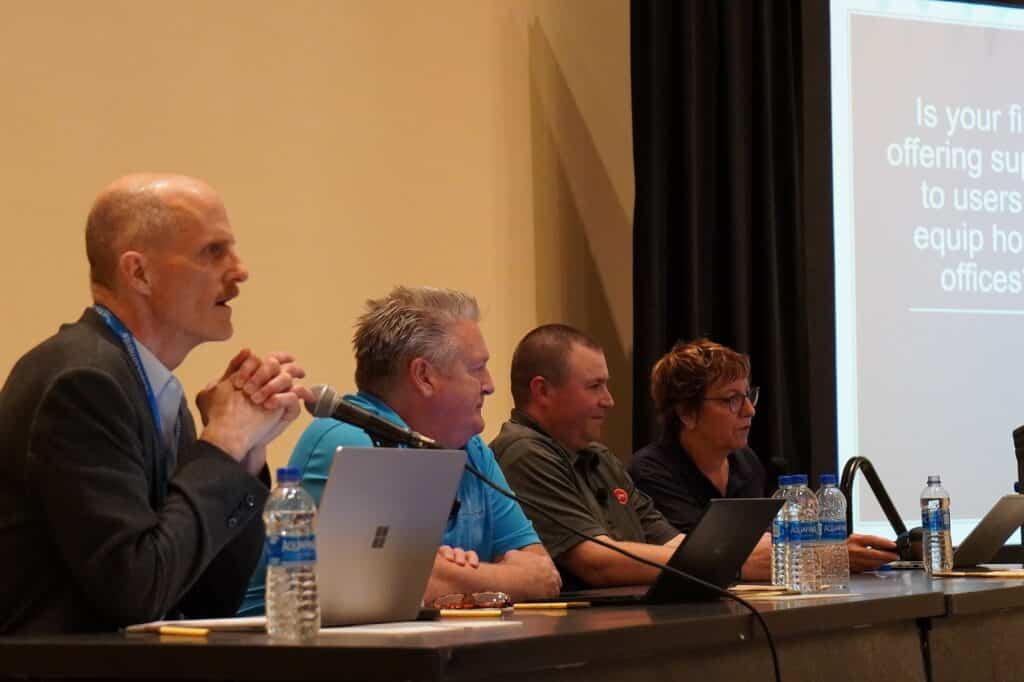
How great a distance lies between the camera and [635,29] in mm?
4602

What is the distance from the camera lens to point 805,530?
8.59 ft

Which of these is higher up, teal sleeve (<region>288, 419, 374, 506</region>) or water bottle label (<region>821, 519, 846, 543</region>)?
teal sleeve (<region>288, 419, 374, 506</region>)

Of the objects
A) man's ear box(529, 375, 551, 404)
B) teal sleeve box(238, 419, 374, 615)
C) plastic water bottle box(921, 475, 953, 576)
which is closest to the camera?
teal sleeve box(238, 419, 374, 615)

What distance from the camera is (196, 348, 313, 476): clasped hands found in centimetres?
203

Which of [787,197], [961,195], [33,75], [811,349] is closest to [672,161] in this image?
[787,197]

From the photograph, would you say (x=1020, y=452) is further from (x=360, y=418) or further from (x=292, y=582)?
(x=292, y=582)

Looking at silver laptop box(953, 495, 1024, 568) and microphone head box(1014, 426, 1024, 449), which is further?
microphone head box(1014, 426, 1024, 449)

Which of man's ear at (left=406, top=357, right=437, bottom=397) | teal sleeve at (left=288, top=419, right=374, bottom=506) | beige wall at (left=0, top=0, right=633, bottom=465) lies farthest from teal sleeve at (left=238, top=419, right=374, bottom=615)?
beige wall at (left=0, top=0, right=633, bottom=465)

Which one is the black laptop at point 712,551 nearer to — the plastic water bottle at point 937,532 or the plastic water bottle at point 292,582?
the plastic water bottle at point 292,582

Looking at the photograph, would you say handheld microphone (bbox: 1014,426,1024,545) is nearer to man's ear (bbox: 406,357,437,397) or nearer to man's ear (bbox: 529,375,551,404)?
man's ear (bbox: 529,375,551,404)

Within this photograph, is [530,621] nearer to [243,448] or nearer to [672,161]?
[243,448]

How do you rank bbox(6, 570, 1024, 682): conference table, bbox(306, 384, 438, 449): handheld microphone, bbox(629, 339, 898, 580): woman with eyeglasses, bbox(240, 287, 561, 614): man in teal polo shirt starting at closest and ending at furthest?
bbox(6, 570, 1024, 682): conference table → bbox(306, 384, 438, 449): handheld microphone → bbox(240, 287, 561, 614): man in teal polo shirt → bbox(629, 339, 898, 580): woman with eyeglasses

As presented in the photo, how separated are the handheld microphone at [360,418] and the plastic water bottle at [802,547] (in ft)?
2.86

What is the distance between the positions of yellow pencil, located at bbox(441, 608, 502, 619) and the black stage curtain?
2431 millimetres
